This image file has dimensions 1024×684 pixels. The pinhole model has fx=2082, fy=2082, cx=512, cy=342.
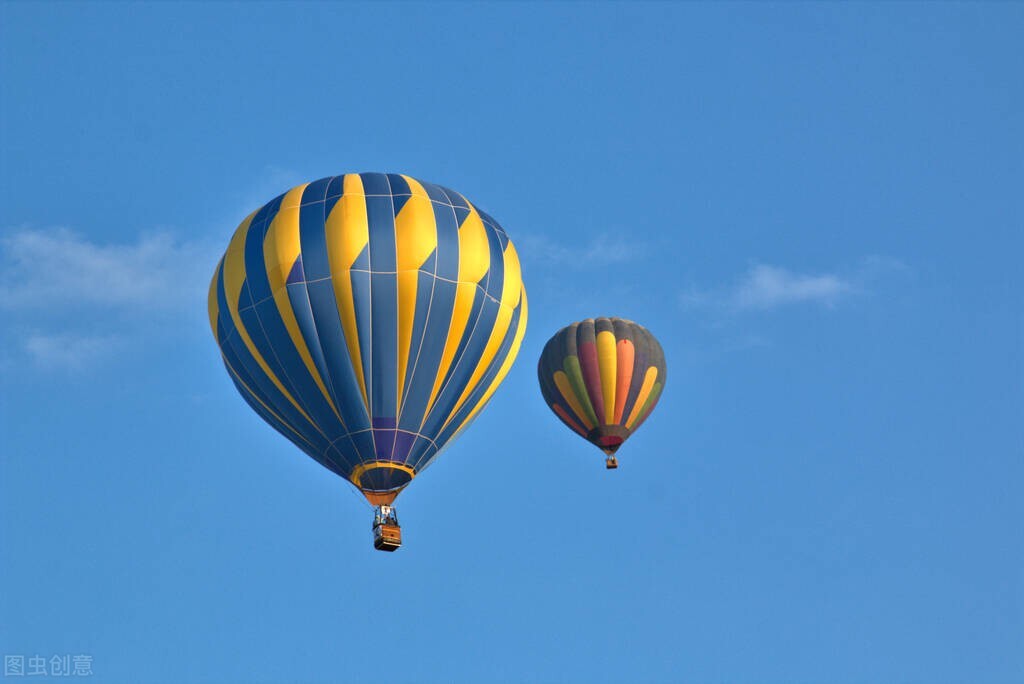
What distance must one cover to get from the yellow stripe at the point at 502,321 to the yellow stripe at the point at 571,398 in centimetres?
733

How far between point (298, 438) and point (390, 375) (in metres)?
2.29

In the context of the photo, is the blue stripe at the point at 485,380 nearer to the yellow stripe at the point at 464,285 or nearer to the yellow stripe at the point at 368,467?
the yellow stripe at the point at 464,285

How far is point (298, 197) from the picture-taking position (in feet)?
132

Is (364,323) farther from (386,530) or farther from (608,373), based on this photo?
(608,373)

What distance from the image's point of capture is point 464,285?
130 ft

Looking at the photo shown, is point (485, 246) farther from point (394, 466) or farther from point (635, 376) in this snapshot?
point (635, 376)

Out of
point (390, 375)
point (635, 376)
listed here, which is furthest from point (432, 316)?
point (635, 376)

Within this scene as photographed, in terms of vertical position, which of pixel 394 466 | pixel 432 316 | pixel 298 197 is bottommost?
pixel 394 466

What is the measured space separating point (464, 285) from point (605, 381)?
9165 millimetres

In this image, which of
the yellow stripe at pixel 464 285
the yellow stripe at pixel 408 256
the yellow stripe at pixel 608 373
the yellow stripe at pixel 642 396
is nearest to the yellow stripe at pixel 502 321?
the yellow stripe at pixel 464 285

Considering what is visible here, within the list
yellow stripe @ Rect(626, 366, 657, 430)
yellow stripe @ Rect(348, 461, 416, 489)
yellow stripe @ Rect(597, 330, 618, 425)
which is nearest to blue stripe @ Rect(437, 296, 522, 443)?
yellow stripe @ Rect(348, 461, 416, 489)

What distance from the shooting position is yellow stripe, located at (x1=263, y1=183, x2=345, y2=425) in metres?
38.8

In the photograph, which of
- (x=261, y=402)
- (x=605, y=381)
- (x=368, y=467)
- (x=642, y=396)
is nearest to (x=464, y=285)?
(x=368, y=467)

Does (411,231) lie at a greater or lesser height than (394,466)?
greater
